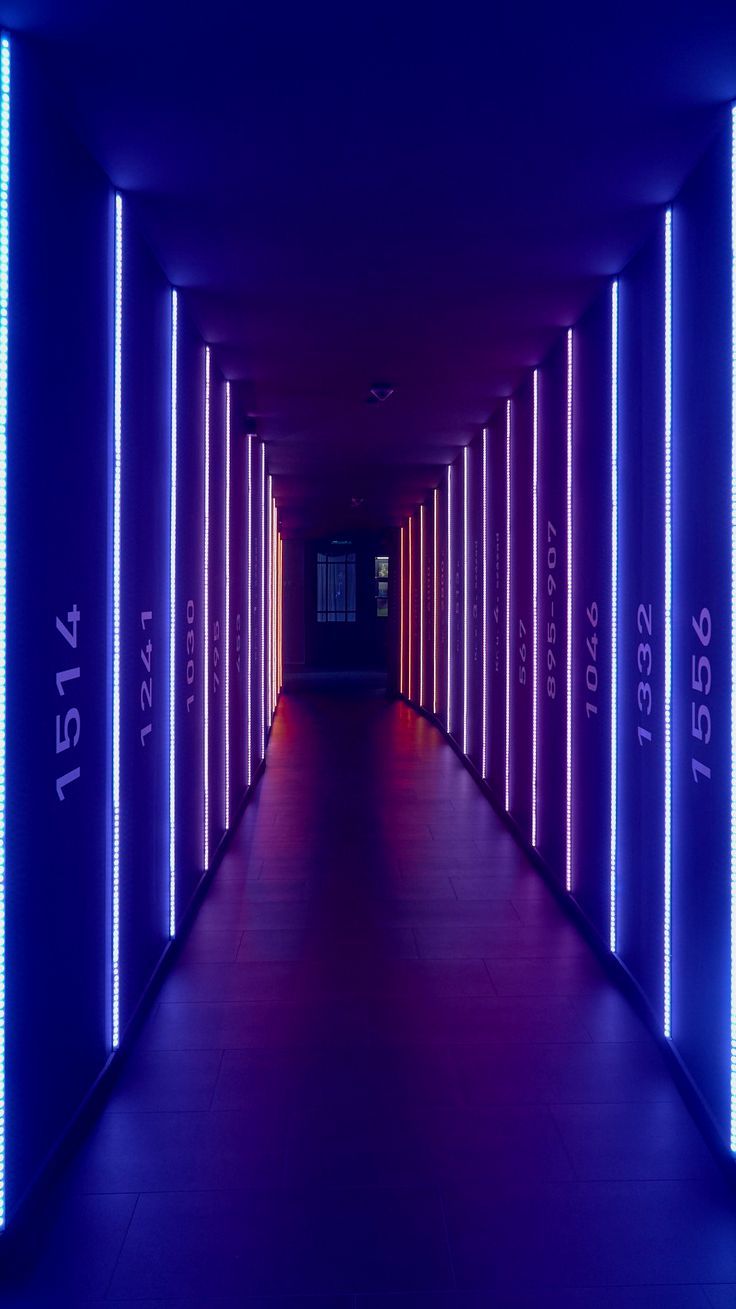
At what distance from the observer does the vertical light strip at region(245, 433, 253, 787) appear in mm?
7782

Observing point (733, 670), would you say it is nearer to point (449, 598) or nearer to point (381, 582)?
point (449, 598)

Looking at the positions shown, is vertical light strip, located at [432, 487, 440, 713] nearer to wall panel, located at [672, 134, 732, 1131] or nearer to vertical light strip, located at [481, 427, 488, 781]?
vertical light strip, located at [481, 427, 488, 781]

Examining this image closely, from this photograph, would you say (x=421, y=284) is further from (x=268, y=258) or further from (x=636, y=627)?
(x=636, y=627)

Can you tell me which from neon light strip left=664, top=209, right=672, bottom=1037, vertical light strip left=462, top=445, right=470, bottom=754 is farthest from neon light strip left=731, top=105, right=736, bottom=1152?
vertical light strip left=462, top=445, right=470, bottom=754

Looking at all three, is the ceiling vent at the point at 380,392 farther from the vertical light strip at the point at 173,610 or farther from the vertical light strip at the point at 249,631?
the vertical light strip at the point at 173,610

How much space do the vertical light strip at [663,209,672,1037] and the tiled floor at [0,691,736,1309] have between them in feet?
0.98

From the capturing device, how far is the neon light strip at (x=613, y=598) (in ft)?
13.5

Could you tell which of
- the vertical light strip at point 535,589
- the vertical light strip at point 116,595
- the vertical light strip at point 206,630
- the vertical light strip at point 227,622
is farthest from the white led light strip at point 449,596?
the vertical light strip at point 116,595

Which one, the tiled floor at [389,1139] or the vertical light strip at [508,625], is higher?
the vertical light strip at [508,625]

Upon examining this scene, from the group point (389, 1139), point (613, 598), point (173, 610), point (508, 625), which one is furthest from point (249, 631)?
point (389, 1139)

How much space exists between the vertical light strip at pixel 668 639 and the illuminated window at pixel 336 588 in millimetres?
18640

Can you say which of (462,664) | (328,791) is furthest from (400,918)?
(462,664)

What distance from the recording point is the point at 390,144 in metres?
2.97

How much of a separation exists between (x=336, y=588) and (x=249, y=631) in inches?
548
